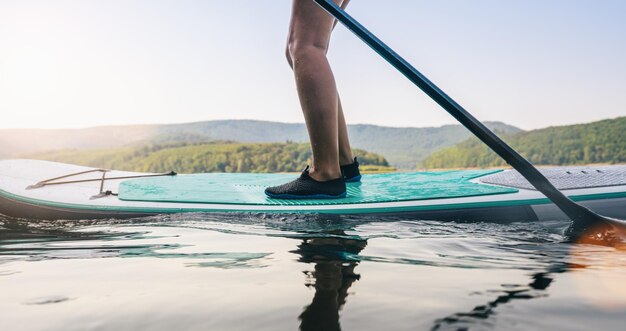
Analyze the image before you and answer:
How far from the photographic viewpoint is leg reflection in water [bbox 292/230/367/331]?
0.85 m

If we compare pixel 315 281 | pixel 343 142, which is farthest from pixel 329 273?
pixel 343 142

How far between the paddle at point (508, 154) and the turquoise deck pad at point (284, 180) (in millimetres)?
624

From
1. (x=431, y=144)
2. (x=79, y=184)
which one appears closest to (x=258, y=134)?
(x=431, y=144)

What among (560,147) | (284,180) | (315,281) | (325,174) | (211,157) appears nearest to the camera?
(315,281)

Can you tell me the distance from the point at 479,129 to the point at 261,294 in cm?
110

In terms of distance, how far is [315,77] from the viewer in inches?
92.2

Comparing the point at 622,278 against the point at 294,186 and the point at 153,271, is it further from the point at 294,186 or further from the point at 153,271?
the point at 294,186

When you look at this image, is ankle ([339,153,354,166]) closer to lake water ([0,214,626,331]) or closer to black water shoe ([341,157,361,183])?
black water shoe ([341,157,361,183])

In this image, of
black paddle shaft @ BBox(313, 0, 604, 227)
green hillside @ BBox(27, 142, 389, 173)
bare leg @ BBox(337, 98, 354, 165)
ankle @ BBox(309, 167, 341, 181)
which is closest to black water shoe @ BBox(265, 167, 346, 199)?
ankle @ BBox(309, 167, 341, 181)

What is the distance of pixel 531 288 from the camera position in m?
1.01

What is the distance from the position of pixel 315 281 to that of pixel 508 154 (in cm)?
97

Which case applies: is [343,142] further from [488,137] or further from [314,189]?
[488,137]

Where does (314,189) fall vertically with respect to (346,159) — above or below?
below

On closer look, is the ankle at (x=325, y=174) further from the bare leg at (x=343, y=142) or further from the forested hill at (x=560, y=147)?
the forested hill at (x=560, y=147)
